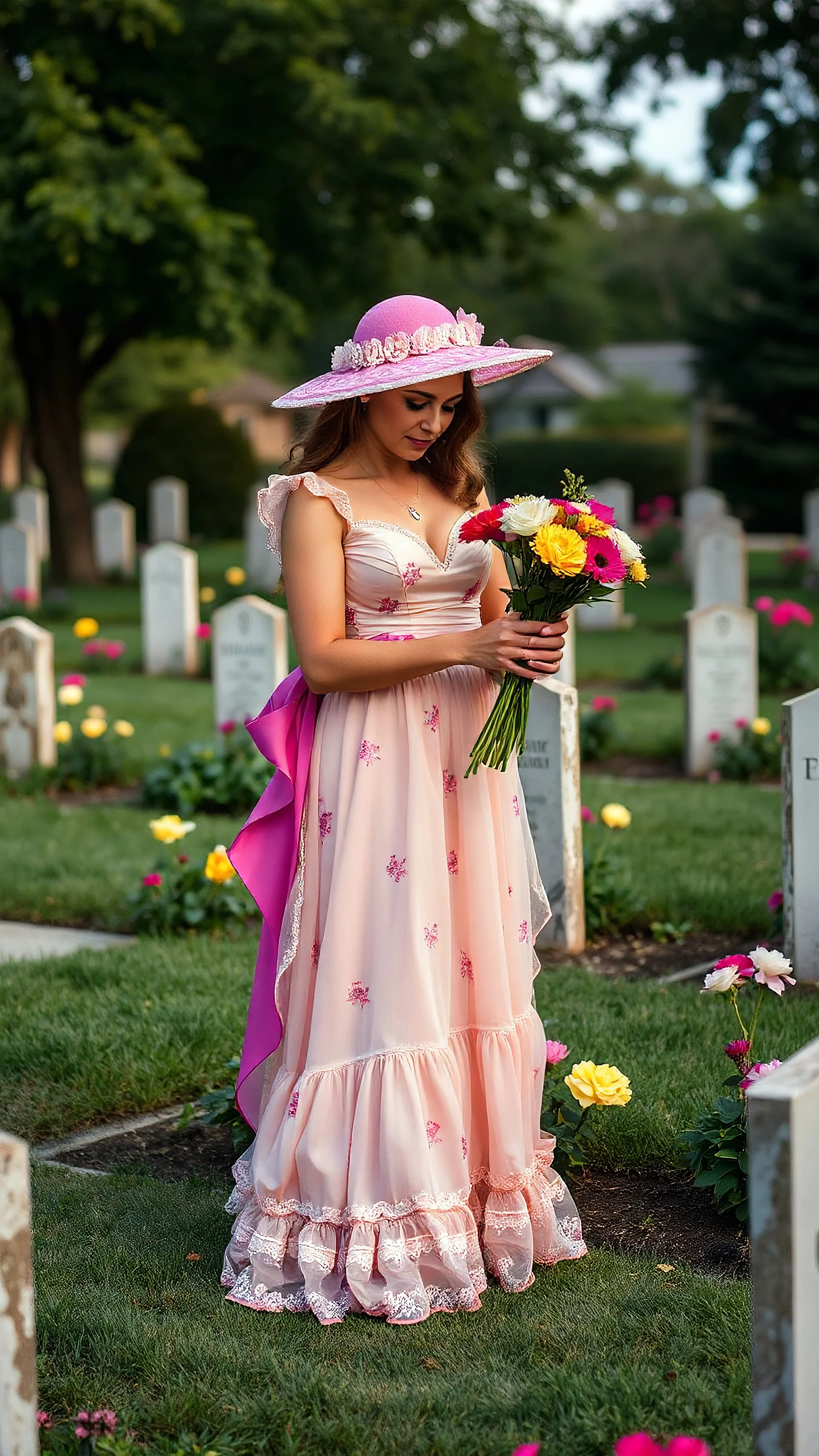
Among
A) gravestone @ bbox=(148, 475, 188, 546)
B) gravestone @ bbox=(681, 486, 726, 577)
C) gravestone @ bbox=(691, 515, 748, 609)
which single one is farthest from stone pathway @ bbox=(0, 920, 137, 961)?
gravestone @ bbox=(148, 475, 188, 546)

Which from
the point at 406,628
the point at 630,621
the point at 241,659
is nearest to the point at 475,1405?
the point at 406,628

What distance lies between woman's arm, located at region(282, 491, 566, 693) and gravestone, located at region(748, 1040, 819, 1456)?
117 centimetres

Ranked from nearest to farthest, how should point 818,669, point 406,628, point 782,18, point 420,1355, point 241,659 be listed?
point 420,1355
point 406,628
point 241,659
point 818,669
point 782,18

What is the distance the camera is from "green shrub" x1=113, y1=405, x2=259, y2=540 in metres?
28.0

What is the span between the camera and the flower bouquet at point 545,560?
304cm

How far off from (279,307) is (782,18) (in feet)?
20.4

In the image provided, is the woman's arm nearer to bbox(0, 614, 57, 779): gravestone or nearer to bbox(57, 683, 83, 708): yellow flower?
bbox(57, 683, 83, 708): yellow flower

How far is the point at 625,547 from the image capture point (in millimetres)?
3195

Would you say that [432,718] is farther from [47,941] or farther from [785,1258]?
[47,941]

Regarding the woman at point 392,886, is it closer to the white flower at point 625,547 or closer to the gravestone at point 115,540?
the white flower at point 625,547

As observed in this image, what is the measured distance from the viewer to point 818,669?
12055 millimetres

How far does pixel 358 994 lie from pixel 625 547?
40.7 inches

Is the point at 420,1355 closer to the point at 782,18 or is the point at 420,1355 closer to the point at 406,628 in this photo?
the point at 406,628

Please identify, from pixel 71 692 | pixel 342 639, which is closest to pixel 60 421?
pixel 71 692
